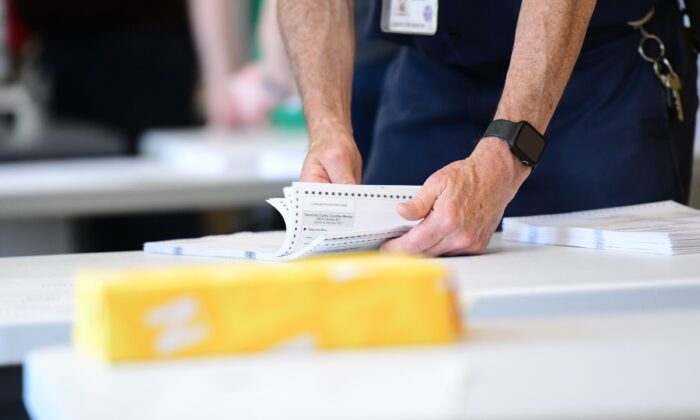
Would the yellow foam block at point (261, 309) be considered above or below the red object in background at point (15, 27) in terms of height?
below

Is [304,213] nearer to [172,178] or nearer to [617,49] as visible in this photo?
[617,49]

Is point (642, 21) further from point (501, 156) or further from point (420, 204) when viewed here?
point (420, 204)

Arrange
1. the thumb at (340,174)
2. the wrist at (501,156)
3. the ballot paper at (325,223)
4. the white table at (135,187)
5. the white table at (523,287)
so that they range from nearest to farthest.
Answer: the white table at (523,287) → the ballot paper at (325,223) → the wrist at (501,156) → the thumb at (340,174) → the white table at (135,187)

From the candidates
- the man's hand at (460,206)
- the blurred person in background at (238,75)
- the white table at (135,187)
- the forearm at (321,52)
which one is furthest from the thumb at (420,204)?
the blurred person in background at (238,75)

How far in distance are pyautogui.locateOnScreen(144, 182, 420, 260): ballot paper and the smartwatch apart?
0.14 meters

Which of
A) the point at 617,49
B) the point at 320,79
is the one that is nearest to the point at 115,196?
the point at 320,79

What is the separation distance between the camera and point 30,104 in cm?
553

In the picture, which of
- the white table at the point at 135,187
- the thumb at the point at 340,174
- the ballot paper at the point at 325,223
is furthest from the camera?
the white table at the point at 135,187

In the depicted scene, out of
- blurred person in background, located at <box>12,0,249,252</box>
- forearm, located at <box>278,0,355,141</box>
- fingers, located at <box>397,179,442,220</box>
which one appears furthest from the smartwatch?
blurred person in background, located at <box>12,0,249,252</box>

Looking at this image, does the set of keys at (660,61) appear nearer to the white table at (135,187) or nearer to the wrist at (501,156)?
the wrist at (501,156)

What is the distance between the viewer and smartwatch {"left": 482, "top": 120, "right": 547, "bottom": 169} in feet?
5.61

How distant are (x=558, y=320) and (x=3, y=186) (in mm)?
2553

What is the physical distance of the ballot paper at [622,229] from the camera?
5.21 ft

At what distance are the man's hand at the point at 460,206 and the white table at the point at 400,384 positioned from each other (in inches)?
27.4
